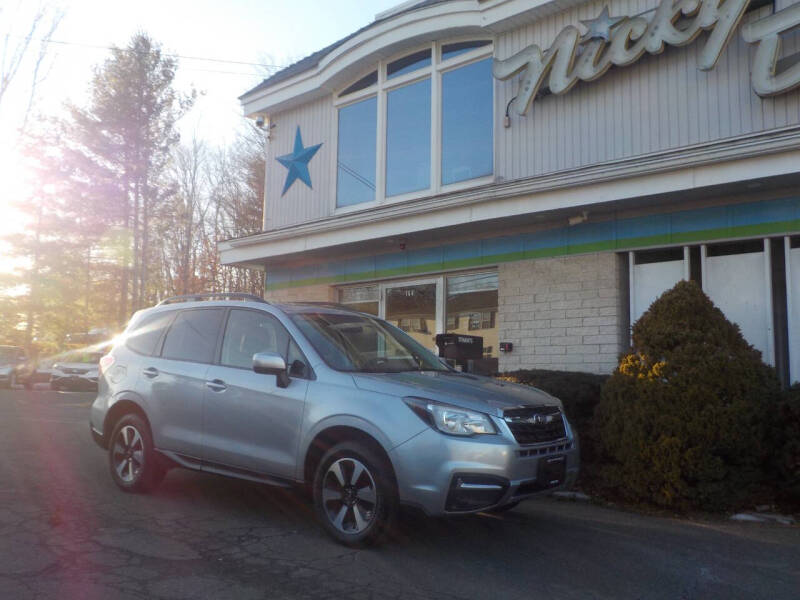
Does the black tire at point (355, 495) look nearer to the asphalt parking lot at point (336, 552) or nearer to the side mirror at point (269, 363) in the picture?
the asphalt parking lot at point (336, 552)

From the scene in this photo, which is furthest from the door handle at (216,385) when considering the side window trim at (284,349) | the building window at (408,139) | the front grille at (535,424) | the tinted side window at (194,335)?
the building window at (408,139)

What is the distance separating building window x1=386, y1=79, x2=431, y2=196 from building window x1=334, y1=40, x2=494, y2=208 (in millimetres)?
16

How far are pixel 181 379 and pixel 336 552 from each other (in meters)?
2.19

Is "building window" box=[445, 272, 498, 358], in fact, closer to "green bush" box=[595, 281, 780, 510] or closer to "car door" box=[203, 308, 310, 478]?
"green bush" box=[595, 281, 780, 510]

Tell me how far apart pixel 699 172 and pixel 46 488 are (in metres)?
7.17

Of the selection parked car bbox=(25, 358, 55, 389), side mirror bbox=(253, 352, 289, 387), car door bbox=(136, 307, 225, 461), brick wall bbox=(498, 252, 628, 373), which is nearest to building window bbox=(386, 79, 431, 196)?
brick wall bbox=(498, 252, 628, 373)

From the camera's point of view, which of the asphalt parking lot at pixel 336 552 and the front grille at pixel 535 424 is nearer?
the asphalt parking lot at pixel 336 552

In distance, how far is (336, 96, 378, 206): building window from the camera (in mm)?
12195

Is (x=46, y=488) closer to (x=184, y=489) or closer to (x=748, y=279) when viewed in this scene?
(x=184, y=489)

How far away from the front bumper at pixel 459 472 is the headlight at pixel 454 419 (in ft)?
0.19

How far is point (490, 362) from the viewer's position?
10.2 metres

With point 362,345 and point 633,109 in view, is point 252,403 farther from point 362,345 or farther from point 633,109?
point 633,109

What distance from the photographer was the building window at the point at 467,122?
35.0 ft

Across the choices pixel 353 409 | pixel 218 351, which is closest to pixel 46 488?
pixel 218 351
